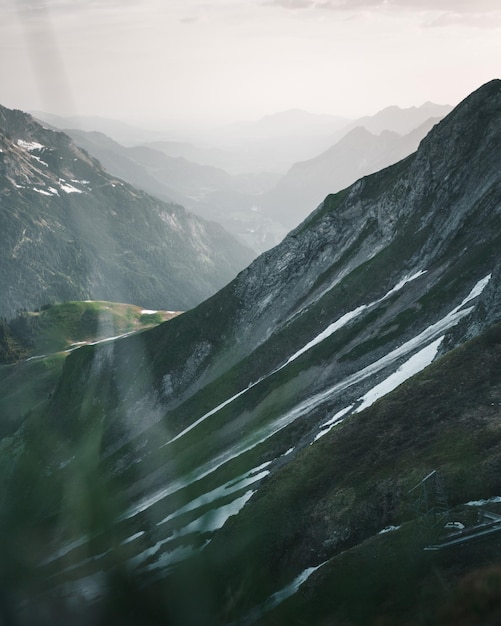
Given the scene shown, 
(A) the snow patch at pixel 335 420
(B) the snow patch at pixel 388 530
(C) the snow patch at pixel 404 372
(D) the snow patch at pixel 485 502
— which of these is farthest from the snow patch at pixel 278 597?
(C) the snow patch at pixel 404 372

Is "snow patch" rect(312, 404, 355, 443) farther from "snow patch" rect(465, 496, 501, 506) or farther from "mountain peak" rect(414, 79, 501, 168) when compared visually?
"mountain peak" rect(414, 79, 501, 168)

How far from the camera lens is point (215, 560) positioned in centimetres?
4834

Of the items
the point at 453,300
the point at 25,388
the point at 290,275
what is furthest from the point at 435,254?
the point at 25,388

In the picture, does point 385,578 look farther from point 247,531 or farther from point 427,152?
point 427,152

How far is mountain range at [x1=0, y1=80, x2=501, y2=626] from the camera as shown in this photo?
35219mm

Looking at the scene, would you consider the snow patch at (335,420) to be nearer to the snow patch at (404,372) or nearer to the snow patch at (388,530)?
the snow patch at (404,372)

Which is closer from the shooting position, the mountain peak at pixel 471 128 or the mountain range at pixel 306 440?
the mountain range at pixel 306 440

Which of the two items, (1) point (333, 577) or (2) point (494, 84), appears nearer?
(1) point (333, 577)

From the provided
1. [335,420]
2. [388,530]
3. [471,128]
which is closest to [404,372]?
[335,420]

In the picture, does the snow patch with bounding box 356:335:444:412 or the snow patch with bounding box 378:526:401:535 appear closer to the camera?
the snow patch with bounding box 378:526:401:535

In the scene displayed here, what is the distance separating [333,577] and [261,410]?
Result: 5114 cm

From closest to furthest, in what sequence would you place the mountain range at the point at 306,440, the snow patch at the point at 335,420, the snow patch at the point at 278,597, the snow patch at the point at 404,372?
the mountain range at the point at 306,440 < the snow patch at the point at 278,597 < the snow patch at the point at 404,372 < the snow patch at the point at 335,420

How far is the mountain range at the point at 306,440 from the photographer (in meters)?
35.2

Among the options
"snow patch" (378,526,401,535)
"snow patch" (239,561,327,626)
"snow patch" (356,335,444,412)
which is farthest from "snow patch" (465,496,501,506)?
"snow patch" (356,335,444,412)
